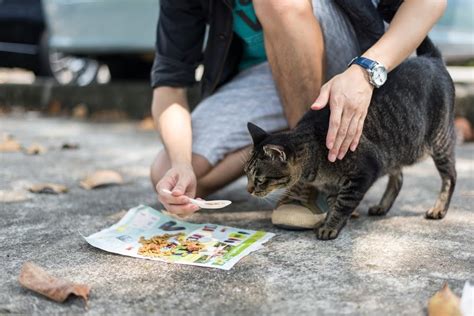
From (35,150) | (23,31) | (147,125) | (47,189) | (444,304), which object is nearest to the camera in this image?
(444,304)

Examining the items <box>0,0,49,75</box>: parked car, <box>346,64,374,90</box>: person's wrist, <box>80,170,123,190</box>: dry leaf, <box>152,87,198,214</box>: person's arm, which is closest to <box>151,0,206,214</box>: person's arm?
<box>152,87,198,214</box>: person's arm

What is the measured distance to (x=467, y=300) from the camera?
4.83 feet

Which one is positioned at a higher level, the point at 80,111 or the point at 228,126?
the point at 228,126

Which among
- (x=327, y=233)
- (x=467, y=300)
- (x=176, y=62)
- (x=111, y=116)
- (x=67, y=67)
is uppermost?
(x=176, y=62)

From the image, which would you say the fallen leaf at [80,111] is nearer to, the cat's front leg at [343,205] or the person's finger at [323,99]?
the cat's front leg at [343,205]

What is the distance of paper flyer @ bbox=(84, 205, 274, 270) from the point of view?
187 cm

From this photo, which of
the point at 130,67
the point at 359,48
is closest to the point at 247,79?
the point at 359,48

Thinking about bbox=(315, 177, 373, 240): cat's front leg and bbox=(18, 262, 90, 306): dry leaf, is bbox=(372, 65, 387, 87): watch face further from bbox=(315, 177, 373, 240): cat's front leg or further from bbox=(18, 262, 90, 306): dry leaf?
bbox=(18, 262, 90, 306): dry leaf

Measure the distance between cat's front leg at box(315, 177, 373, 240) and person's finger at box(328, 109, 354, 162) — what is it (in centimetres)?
15

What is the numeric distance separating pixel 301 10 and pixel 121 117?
3315 millimetres

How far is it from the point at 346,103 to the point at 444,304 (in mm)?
706

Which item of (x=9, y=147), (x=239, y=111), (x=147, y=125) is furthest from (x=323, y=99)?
(x=147, y=125)

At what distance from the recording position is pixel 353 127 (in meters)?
1.92

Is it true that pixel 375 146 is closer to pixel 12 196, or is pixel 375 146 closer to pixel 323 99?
pixel 323 99
